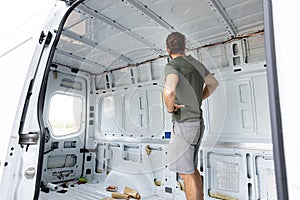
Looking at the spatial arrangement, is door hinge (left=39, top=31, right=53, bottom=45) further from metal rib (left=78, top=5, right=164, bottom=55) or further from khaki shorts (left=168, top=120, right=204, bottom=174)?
khaki shorts (left=168, top=120, right=204, bottom=174)

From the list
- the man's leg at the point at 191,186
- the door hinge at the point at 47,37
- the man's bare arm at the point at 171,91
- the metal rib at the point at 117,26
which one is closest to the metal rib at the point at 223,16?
the man's bare arm at the point at 171,91

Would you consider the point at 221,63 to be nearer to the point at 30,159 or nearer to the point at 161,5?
the point at 161,5

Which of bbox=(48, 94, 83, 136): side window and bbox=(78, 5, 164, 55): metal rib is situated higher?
bbox=(78, 5, 164, 55): metal rib

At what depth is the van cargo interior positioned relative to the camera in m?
2.46

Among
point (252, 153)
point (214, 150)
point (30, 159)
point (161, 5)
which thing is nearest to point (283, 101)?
point (30, 159)

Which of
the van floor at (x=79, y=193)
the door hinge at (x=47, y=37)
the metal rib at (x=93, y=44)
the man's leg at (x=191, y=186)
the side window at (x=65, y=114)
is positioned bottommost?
the van floor at (x=79, y=193)

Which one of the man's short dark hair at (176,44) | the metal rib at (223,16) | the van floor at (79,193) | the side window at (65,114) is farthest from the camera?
the side window at (65,114)

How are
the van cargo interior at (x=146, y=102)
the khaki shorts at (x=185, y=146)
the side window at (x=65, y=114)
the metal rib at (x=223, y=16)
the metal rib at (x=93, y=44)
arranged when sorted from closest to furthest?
the khaki shorts at (x=185, y=146), the metal rib at (x=223, y=16), the van cargo interior at (x=146, y=102), the metal rib at (x=93, y=44), the side window at (x=65, y=114)

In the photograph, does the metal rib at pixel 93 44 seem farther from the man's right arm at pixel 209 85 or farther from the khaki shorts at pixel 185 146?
the khaki shorts at pixel 185 146

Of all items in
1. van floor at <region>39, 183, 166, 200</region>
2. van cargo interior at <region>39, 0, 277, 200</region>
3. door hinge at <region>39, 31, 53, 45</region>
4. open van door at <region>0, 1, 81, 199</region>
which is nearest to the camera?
open van door at <region>0, 1, 81, 199</region>

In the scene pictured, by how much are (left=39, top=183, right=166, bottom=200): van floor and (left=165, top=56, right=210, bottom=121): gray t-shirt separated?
1.72 m

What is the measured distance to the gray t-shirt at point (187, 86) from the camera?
208 centimetres

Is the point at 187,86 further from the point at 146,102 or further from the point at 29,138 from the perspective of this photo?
the point at 146,102

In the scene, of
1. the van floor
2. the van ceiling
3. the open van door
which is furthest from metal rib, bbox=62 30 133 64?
the van floor
